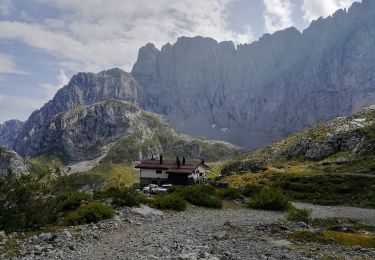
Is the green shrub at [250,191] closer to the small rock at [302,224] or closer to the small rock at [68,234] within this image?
the small rock at [302,224]

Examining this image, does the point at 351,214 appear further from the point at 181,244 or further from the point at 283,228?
the point at 181,244

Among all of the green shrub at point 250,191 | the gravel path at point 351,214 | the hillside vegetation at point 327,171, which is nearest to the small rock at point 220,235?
A: the gravel path at point 351,214

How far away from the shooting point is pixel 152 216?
4006 centimetres

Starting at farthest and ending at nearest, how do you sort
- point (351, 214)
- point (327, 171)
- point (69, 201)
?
point (327, 171) → point (351, 214) → point (69, 201)

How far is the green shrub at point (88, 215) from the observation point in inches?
1286

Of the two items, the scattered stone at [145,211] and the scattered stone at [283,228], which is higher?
the scattered stone at [145,211]

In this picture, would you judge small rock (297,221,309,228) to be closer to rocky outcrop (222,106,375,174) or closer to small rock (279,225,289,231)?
small rock (279,225,289,231)

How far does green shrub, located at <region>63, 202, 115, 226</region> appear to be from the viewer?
32.7 meters

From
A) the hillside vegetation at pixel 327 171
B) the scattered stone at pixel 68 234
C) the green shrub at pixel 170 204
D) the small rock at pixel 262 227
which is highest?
the hillside vegetation at pixel 327 171

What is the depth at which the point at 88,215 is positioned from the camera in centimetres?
3375

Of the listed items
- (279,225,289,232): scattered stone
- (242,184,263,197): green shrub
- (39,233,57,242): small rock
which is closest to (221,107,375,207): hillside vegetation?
(242,184,263,197): green shrub

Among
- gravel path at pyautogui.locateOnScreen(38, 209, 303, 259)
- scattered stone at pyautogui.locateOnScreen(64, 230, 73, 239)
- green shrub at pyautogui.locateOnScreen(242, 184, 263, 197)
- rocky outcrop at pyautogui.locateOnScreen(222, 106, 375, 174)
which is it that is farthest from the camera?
rocky outcrop at pyautogui.locateOnScreen(222, 106, 375, 174)

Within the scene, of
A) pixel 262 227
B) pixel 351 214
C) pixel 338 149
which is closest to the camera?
pixel 262 227

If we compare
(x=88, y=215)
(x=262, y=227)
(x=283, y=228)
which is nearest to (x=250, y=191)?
(x=262, y=227)
